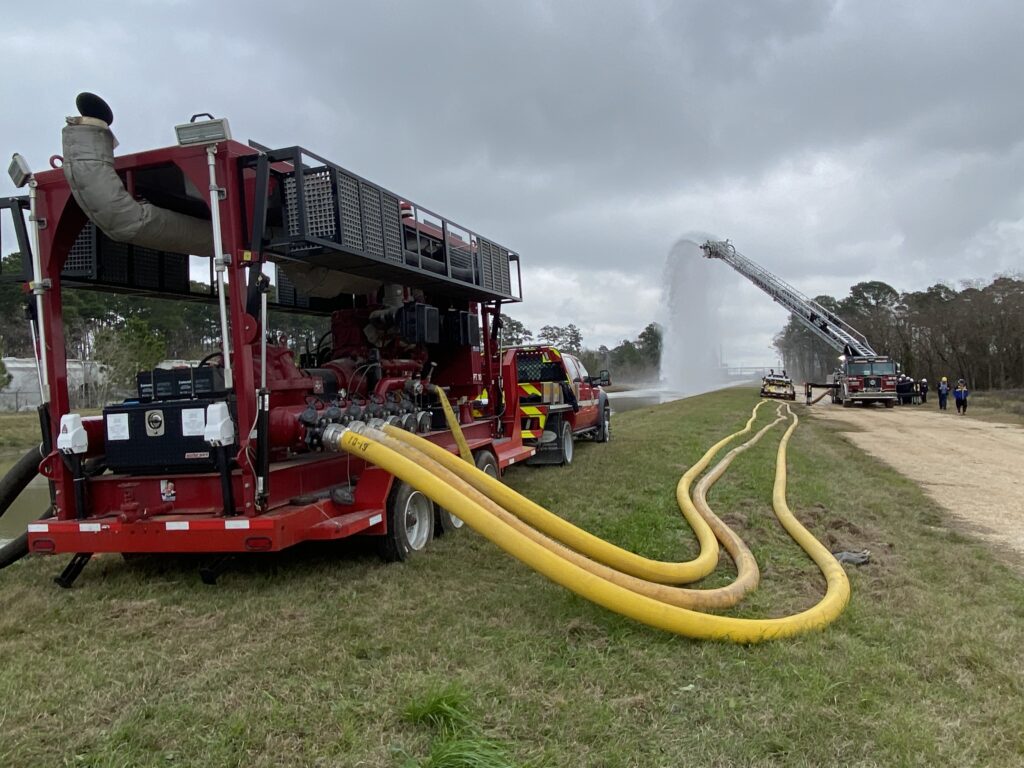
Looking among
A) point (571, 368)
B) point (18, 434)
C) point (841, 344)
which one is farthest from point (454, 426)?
point (841, 344)

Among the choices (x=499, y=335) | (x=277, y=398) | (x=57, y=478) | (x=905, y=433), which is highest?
(x=499, y=335)

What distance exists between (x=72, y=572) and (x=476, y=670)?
12.0 ft

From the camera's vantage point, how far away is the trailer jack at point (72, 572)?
558 cm

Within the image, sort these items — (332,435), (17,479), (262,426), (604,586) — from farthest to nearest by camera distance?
(17,479), (332,435), (262,426), (604,586)

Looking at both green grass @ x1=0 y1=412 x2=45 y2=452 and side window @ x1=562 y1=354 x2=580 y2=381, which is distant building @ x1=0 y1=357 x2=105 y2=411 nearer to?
green grass @ x1=0 y1=412 x2=45 y2=452

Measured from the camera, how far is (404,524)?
6156mm

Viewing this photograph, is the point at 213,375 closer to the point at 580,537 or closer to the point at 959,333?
the point at 580,537

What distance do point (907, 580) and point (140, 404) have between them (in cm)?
583

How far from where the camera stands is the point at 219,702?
349cm

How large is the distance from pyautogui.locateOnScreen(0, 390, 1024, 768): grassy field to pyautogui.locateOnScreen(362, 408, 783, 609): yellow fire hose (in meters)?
0.17

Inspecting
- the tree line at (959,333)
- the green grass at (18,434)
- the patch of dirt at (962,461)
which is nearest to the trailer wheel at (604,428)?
the patch of dirt at (962,461)

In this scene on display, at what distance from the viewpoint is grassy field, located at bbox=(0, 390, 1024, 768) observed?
3090mm

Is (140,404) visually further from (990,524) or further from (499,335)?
(990,524)

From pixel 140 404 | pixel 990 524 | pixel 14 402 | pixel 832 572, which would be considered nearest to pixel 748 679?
pixel 832 572
